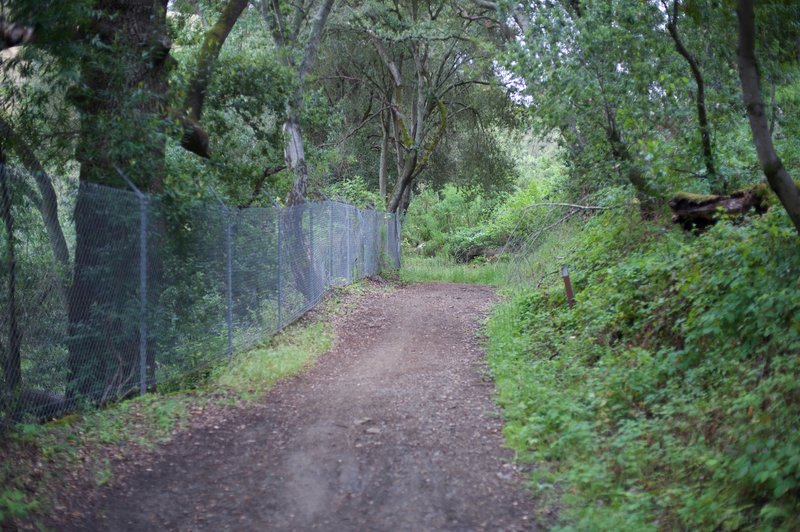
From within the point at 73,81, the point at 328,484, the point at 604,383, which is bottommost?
the point at 328,484

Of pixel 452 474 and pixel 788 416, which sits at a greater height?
pixel 788 416

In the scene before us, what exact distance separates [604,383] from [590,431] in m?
1.07

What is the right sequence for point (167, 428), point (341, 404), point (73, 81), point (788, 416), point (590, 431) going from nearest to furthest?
point (788, 416)
point (590, 431)
point (167, 428)
point (73, 81)
point (341, 404)

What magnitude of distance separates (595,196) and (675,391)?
888cm

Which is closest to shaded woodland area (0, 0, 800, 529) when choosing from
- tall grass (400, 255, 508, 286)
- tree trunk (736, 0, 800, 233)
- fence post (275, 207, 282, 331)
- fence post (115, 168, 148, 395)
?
tree trunk (736, 0, 800, 233)

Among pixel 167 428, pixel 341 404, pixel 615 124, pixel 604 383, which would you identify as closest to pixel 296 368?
pixel 341 404

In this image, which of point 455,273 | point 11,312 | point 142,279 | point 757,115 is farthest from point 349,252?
point 757,115

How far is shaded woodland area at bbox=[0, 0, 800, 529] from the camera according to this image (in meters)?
5.57

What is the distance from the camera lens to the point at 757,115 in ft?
18.4

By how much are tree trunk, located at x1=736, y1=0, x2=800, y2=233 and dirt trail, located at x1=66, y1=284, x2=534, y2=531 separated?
298 cm

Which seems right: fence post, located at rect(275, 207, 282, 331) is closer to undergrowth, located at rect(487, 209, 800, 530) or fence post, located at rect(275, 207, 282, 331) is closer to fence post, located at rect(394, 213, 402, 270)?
undergrowth, located at rect(487, 209, 800, 530)

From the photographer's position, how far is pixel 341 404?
8344mm

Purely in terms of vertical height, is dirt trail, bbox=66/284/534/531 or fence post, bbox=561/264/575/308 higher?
fence post, bbox=561/264/575/308

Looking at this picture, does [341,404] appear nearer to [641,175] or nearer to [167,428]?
[167,428]
